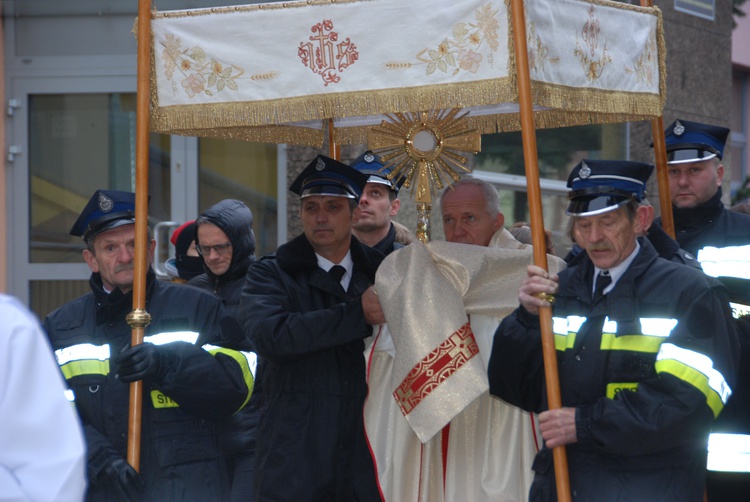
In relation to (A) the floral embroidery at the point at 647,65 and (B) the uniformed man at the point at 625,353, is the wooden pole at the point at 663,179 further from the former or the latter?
(B) the uniformed man at the point at 625,353

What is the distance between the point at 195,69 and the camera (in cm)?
416

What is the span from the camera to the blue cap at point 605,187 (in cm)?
366

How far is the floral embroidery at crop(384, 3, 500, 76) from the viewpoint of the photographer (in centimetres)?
377

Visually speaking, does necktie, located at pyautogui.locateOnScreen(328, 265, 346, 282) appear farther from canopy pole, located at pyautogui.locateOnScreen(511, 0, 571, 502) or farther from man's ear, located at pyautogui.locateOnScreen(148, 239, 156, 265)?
canopy pole, located at pyautogui.locateOnScreen(511, 0, 571, 502)

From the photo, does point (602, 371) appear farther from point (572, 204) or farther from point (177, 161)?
point (177, 161)

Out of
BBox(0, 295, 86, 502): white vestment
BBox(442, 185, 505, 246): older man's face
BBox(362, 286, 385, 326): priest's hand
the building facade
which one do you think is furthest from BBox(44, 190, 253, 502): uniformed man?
the building facade

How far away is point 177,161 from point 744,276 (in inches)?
181

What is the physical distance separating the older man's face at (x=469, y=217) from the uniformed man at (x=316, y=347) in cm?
39

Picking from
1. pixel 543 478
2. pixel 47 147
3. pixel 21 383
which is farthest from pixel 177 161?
pixel 21 383

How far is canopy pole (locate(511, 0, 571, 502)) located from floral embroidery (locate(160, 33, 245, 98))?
1047 millimetres

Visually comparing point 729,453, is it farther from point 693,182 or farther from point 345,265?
point 345,265

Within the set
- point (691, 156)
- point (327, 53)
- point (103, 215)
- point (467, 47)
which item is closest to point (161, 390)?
point (103, 215)

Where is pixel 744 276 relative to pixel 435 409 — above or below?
above

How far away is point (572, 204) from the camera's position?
3.73m
